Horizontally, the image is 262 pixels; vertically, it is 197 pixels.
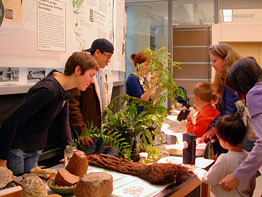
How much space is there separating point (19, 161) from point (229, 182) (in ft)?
4.43

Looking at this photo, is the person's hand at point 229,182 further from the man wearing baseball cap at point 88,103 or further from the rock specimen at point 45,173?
the man wearing baseball cap at point 88,103

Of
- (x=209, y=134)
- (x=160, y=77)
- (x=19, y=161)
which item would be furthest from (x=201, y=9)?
(x=19, y=161)

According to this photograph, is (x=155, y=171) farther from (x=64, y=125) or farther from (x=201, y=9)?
(x=201, y=9)

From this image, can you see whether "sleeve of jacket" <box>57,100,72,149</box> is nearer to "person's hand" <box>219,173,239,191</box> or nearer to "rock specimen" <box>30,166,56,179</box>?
"rock specimen" <box>30,166,56,179</box>

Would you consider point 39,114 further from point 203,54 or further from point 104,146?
point 203,54

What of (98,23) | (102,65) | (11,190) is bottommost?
(11,190)

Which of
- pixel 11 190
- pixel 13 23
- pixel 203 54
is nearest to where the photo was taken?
pixel 11 190

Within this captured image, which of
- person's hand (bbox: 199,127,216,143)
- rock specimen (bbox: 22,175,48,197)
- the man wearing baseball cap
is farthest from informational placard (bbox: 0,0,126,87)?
person's hand (bbox: 199,127,216,143)

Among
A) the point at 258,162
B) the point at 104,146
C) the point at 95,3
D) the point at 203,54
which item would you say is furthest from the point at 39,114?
the point at 203,54

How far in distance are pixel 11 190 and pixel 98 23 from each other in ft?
9.51

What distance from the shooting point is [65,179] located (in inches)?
59.7

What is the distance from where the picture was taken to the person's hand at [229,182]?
6.18 ft

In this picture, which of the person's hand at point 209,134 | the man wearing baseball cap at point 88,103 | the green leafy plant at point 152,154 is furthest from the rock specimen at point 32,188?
the person's hand at point 209,134

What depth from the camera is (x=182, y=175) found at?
5.76ft
